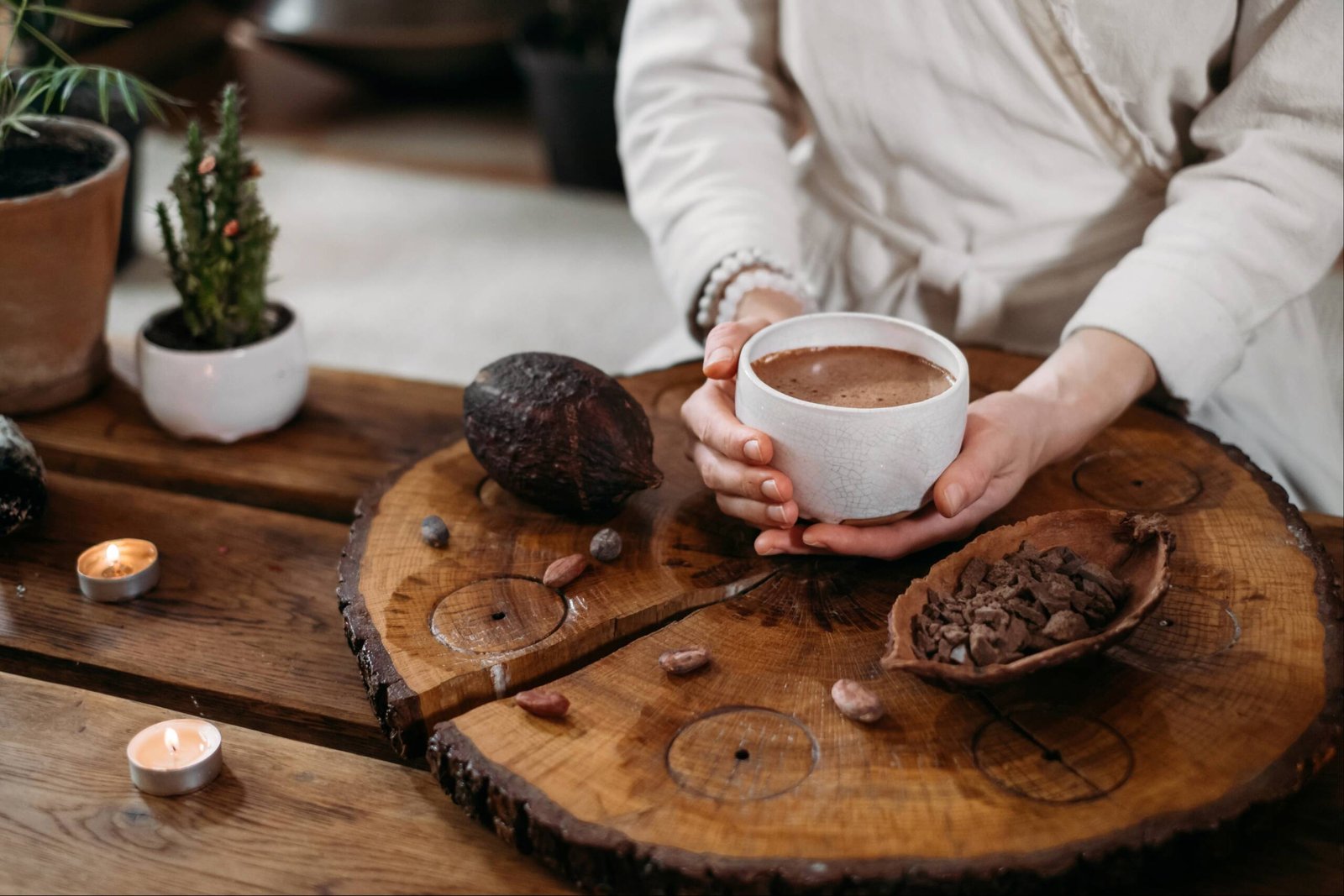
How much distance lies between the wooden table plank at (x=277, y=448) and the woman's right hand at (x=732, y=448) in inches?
10.8

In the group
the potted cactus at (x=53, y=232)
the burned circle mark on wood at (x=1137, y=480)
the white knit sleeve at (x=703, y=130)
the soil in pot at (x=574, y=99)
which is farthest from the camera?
the soil in pot at (x=574, y=99)

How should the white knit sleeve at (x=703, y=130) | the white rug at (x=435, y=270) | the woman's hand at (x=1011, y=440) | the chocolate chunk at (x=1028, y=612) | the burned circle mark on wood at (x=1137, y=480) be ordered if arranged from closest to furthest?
the chocolate chunk at (x=1028, y=612), the woman's hand at (x=1011, y=440), the burned circle mark on wood at (x=1137, y=480), the white knit sleeve at (x=703, y=130), the white rug at (x=435, y=270)

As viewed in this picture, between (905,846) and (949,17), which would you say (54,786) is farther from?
(949,17)

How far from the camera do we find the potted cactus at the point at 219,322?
1119mm

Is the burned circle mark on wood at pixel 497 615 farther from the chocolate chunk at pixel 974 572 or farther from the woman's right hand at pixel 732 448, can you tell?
the chocolate chunk at pixel 974 572

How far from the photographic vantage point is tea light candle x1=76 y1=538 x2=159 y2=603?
0.97 m

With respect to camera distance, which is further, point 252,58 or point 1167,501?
point 252,58

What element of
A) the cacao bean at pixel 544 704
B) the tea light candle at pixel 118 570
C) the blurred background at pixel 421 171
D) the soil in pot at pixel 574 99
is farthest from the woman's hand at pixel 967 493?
the soil in pot at pixel 574 99

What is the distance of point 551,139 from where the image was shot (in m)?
3.11

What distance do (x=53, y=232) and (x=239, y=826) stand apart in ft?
2.11

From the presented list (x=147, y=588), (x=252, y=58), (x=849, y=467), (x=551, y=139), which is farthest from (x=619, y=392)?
(x=252, y=58)

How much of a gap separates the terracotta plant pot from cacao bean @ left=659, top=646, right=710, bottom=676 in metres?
0.73

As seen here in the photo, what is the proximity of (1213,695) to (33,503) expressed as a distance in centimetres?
95

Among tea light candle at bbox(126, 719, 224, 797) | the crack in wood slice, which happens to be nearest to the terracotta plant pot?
the crack in wood slice
